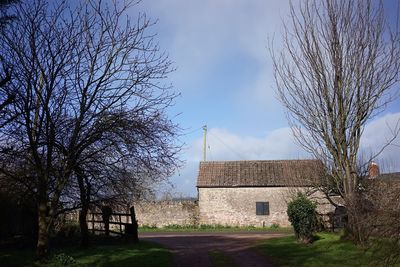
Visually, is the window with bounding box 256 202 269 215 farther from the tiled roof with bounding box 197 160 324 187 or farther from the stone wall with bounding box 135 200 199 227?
the stone wall with bounding box 135 200 199 227

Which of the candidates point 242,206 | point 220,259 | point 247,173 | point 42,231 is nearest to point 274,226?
point 242,206

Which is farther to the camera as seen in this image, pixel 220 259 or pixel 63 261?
pixel 220 259

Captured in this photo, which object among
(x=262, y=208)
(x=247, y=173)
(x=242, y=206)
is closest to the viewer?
(x=262, y=208)

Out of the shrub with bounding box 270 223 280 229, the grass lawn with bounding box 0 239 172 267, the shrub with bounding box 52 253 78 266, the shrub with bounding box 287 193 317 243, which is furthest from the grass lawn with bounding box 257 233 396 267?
the shrub with bounding box 270 223 280 229

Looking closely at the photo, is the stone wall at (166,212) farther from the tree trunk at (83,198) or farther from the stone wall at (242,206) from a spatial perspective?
the tree trunk at (83,198)

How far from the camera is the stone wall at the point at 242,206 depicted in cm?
3631

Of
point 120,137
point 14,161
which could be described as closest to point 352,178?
point 120,137

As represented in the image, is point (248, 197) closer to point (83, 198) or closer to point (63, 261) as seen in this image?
point (83, 198)

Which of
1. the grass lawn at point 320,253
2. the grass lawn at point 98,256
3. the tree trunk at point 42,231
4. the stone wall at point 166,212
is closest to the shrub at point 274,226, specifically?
the stone wall at point 166,212

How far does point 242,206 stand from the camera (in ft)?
121

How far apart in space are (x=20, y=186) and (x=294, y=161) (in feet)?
90.1

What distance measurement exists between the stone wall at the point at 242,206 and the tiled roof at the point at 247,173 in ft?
1.67

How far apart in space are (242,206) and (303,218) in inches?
669

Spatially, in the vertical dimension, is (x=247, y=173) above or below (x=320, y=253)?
above
